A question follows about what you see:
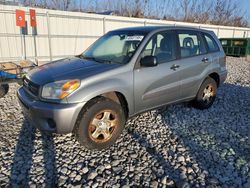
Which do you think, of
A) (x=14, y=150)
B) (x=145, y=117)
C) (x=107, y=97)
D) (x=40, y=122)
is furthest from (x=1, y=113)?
(x=145, y=117)

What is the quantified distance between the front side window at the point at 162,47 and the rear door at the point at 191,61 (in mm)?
197

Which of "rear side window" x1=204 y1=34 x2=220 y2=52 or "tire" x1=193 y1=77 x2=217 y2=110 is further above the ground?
"rear side window" x1=204 y1=34 x2=220 y2=52

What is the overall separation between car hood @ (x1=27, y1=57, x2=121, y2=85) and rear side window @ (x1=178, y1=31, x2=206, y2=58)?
1.56m

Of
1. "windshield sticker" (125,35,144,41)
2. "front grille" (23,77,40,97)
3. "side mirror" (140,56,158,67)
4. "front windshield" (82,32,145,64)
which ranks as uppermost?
"windshield sticker" (125,35,144,41)

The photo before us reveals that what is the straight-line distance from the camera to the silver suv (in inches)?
115

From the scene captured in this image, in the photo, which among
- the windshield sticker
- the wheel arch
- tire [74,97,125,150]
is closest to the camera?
tire [74,97,125,150]

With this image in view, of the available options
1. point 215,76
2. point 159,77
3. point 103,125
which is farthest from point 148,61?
point 215,76

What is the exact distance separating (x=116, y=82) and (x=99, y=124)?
2.16 feet

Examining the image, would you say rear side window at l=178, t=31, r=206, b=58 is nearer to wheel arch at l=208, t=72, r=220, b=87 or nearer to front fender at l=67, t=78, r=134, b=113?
wheel arch at l=208, t=72, r=220, b=87

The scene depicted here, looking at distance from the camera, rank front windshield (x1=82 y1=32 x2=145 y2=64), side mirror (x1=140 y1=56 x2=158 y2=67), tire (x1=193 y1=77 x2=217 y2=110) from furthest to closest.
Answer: tire (x1=193 y1=77 x2=217 y2=110) → front windshield (x1=82 y1=32 x2=145 y2=64) → side mirror (x1=140 y1=56 x2=158 y2=67)

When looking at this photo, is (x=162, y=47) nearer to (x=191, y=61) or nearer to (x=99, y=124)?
(x=191, y=61)

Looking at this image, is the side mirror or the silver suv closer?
the silver suv

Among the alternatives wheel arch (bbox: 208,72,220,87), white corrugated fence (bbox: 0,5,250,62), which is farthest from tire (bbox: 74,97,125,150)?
white corrugated fence (bbox: 0,5,250,62)

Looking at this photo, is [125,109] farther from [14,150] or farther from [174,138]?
[14,150]
